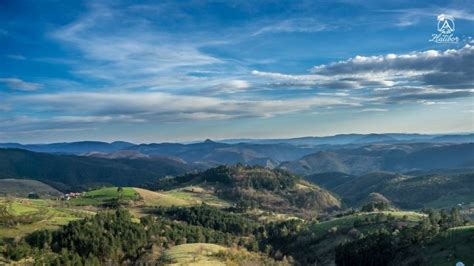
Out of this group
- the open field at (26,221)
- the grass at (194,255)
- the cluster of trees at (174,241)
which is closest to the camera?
the grass at (194,255)

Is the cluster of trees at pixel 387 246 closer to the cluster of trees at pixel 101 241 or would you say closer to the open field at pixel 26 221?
the cluster of trees at pixel 101 241

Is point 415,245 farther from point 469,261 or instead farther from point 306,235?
point 306,235

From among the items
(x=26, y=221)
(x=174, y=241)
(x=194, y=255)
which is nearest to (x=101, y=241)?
(x=174, y=241)

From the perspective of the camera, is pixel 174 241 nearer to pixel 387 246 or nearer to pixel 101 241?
pixel 101 241

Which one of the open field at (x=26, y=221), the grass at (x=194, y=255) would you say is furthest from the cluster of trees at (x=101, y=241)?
the grass at (x=194, y=255)

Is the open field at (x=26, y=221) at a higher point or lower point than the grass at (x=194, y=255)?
higher

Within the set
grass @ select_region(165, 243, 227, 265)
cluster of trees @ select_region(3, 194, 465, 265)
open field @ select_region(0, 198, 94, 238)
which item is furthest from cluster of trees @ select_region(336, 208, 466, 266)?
open field @ select_region(0, 198, 94, 238)
